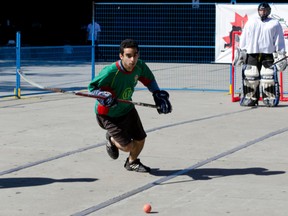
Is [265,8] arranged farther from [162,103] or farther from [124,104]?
[124,104]

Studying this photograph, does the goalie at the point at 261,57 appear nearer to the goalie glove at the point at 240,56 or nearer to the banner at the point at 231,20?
the goalie glove at the point at 240,56

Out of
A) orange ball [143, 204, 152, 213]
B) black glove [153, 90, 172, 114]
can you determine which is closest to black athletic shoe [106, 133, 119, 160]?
black glove [153, 90, 172, 114]

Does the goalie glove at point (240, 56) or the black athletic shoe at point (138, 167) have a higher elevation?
the goalie glove at point (240, 56)

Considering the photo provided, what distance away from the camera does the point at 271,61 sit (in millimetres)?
14609

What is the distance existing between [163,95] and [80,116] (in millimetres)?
4857

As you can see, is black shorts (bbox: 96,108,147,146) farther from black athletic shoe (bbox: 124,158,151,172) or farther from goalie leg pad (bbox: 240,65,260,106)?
goalie leg pad (bbox: 240,65,260,106)

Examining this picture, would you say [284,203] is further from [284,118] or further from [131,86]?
[284,118]

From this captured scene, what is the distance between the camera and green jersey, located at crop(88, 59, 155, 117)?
8.12m

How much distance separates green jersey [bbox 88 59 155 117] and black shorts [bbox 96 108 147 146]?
55 mm

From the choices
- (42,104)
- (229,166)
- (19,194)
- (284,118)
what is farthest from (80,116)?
(19,194)

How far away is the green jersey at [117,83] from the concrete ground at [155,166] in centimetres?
66

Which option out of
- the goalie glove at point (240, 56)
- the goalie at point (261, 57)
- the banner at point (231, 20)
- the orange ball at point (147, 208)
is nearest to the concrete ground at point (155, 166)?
the orange ball at point (147, 208)

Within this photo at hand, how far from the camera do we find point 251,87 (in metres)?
14.7

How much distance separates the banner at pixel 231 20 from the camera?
52.7 feet
